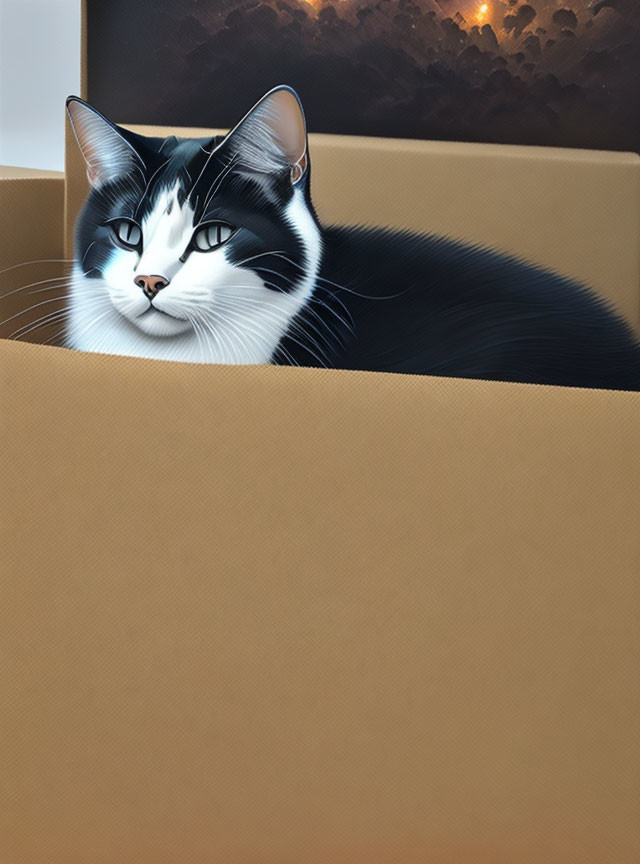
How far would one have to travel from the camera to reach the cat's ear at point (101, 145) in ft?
2.99

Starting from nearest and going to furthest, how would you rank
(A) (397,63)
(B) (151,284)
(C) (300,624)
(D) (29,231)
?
(C) (300,624)
(B) (151,284)
(D) (29,231)
(A) (397,63)

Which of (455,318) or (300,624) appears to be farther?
(455,318)

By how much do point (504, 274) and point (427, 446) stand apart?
0.62 metres

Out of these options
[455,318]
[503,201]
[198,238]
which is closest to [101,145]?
[198,238]

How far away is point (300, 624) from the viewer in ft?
1.66

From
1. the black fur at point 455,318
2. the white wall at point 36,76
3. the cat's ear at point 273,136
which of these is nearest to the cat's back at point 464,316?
the black fur at point 455,318

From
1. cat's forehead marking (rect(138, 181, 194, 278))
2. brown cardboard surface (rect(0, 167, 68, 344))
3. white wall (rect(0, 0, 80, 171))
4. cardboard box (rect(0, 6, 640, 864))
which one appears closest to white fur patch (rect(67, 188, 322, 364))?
cat's forehead marking (rect(138, 181, 194, 278))

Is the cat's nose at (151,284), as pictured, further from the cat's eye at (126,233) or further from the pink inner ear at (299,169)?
the pink inner ear at (299,169)

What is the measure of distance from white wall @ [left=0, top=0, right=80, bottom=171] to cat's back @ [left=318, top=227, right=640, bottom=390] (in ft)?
1.87

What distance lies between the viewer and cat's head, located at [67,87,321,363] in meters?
0.90

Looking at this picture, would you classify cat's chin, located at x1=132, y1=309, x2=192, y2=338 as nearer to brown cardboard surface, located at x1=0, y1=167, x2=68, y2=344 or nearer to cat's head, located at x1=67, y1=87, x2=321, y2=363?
cat's head, located at x1=67, y1=87, x2=321, y2=363

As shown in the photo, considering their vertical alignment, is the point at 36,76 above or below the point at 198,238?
above

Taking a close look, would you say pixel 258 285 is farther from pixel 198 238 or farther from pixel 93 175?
pixel 93 175

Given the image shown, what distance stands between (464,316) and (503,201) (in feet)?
0.89
